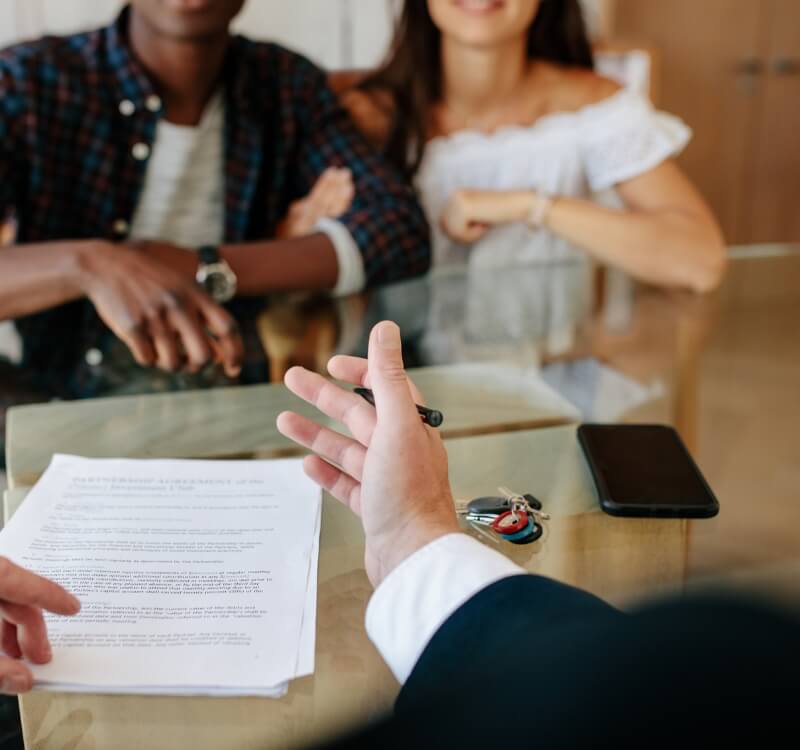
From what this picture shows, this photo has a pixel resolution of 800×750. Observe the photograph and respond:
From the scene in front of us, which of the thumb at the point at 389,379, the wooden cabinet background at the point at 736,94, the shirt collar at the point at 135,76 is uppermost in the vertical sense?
the shirt collar at the point at 135,76

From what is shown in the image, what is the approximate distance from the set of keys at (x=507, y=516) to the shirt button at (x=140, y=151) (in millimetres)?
1242

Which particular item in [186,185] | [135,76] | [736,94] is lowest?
[736,94]

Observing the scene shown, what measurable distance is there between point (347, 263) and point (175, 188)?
466 millimetres

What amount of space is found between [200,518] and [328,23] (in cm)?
210

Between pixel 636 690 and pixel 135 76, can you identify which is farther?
pixel 135 76

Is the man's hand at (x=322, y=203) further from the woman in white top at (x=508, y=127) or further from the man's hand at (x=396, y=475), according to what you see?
the man's hand at (x=396, y=475)

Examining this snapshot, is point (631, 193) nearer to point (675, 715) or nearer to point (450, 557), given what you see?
point (450, 557)

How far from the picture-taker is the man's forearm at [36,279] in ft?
4.35

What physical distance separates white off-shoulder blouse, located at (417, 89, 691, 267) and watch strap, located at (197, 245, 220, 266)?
0.56 meters

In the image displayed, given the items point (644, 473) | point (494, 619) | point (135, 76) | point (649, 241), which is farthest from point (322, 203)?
point (494, 619)

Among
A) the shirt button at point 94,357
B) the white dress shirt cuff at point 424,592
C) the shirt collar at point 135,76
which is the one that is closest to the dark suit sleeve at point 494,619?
the white dress shirt cuff at point 424,592

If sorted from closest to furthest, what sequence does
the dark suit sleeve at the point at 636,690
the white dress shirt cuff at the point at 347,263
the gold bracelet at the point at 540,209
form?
→ the dark suit sleeve at the point at 636,690 < the white dress shirt cuff at the point at 347,263 < the gold bracelet at the point at 540,209

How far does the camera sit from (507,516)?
0.73m

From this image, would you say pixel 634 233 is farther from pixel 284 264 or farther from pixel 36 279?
pixel 36 279
